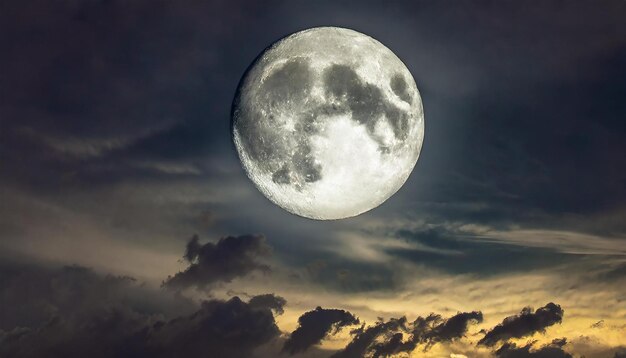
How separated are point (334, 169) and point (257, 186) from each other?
18.0ft

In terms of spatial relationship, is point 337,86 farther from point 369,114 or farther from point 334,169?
point 334,169

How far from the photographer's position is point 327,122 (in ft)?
72.4

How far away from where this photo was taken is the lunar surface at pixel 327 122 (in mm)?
22297

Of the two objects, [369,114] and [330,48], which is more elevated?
[330,48]

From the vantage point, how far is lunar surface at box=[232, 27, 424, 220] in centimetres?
2230

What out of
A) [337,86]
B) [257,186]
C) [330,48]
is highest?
[330,48]

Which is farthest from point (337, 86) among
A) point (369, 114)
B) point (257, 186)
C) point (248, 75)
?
point (257, 186)

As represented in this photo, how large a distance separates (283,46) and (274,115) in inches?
156

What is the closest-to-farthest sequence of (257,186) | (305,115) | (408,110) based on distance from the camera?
(305,115)
(408,110)
(257,186)

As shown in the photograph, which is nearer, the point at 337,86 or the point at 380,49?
the point at 337,86

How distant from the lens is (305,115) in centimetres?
2234

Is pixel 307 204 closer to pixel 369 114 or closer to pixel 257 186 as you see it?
pixel 257 186

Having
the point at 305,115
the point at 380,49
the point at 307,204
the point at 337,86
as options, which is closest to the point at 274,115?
the point at 305,115

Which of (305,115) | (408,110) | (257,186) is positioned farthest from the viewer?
(257,186)
